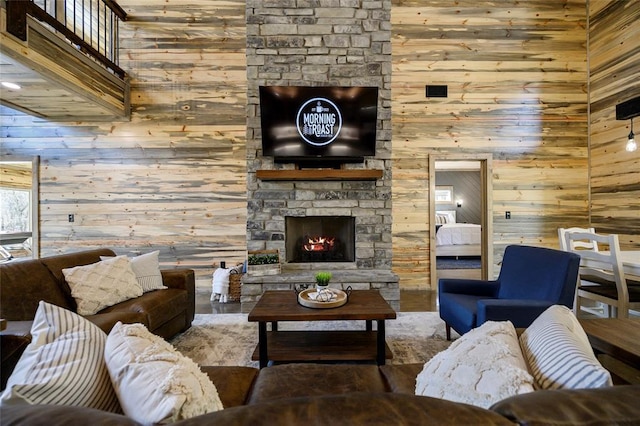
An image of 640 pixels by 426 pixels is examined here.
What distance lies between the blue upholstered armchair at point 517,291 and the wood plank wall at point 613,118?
282cm

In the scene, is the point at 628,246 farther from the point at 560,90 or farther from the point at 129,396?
the point at 129,396

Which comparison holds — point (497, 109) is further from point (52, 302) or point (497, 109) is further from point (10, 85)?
point (10, 85)

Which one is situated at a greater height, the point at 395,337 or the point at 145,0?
the point at 145,0

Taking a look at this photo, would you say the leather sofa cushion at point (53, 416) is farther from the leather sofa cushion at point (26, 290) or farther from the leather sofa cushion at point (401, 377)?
the leather sofa cushion at point (26, 290)

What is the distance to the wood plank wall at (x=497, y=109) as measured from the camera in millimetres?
4555

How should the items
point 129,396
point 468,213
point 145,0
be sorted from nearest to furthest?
point 129,396 < point 145,0 < point 468,213

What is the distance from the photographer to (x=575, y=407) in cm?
61

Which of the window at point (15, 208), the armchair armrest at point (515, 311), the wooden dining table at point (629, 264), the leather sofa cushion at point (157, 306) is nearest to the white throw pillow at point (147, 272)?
the leather sofa cushion at point (157, 306)

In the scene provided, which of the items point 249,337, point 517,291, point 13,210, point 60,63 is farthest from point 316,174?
point 13,210

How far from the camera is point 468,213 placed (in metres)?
9.46

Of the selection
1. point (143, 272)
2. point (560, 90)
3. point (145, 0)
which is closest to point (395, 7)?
point (560, 90)

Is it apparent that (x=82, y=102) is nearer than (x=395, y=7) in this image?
Yes

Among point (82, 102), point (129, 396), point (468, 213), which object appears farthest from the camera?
point (468, 213)

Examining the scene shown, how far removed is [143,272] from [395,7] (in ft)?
16.2
